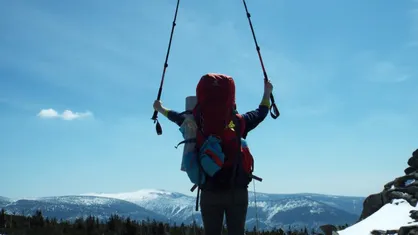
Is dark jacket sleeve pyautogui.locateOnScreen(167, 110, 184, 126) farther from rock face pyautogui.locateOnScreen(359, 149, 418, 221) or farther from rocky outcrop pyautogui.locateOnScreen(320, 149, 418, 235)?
rock face pyautogui.locateOnScreen(359, 149, 418, 221)

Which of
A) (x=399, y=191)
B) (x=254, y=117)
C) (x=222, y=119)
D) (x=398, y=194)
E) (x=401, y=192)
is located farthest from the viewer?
(x=399, y=191)

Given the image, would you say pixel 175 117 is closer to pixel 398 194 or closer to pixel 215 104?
pixel 215 104

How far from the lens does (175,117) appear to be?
12.9 feet

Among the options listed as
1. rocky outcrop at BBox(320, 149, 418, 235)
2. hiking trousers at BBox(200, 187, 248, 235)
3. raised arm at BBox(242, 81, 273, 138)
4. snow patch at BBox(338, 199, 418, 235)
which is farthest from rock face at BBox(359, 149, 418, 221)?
hiking trousers at BBox(200, 187, 248, 235)

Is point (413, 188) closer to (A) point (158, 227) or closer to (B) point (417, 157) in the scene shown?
(B) point (417, 157)

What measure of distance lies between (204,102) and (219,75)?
286mm

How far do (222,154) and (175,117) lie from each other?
2.39 ft

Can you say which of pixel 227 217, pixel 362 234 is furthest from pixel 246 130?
pixel 362 234

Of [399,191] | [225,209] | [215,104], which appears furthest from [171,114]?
[399,191]

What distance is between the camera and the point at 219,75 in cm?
367

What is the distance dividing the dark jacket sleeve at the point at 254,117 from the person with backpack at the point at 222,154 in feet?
0.50

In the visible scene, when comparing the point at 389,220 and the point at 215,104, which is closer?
the point at 215,104

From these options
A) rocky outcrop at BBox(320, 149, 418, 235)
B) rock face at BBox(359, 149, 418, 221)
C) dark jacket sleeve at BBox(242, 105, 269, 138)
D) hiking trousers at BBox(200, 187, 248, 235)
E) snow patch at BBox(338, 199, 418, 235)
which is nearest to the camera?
hiking trousers at BBox(200, 187, 248, 235)

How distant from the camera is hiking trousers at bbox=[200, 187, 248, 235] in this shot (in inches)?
139
